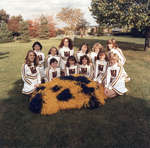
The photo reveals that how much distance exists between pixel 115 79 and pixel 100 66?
3.51 ft

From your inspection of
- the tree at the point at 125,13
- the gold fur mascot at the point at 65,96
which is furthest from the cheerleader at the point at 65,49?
the tree at the point at 125,13

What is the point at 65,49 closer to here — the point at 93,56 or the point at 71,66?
the point at 93,56

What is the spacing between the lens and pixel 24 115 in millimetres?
4793

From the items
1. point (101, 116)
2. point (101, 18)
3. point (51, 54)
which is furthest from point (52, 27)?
point (101, 116)

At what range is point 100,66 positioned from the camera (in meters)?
6.64

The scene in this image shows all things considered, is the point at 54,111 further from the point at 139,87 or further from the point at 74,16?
the point at 74,16

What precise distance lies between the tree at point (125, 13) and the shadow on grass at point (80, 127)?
469 inches

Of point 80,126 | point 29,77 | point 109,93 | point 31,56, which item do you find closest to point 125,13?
point 109,93

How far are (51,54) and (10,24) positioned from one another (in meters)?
51.4

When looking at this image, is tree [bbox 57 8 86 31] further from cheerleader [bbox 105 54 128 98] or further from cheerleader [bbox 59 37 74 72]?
cheerleader [bbox 105 54 128 98]

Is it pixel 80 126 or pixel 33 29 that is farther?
pixel 33 29

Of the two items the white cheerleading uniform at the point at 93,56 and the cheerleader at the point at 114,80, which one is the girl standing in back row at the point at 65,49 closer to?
the white cheerleading uniform at the point at 93,56

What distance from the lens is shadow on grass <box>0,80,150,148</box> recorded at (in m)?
3.62

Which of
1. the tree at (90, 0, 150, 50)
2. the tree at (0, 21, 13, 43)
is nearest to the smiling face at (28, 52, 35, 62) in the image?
the tree at (90, 0, 150, 50)
